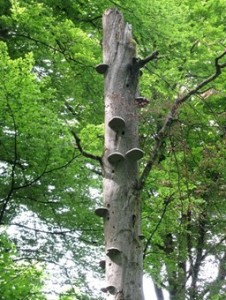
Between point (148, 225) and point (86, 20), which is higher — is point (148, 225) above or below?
below

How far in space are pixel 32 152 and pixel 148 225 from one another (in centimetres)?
182

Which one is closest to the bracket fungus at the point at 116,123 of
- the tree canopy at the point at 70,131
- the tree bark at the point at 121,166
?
the tree bark at the point at 121,166

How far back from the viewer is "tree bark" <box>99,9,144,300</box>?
2535mm

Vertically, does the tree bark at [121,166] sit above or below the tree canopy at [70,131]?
below

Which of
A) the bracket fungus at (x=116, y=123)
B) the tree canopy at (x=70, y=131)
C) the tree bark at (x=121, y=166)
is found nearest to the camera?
the tree bark at (x=121, y=166)

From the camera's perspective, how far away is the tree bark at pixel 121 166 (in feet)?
8.32

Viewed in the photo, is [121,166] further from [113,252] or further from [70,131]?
[70,131]

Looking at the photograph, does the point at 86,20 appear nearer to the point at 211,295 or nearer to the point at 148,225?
the point at 148,225

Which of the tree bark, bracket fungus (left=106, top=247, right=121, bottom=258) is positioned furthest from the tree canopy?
bracket fungus (left=106, top=247, right=121, bottom=258)

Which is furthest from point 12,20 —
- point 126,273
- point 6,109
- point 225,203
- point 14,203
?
point 225,203

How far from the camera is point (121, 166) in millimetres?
2787

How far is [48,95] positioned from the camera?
400 centimetres

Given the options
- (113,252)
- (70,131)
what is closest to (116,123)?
(113,252)

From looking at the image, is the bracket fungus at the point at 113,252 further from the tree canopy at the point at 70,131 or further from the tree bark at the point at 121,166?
the tree canopy at the point at 70,131
